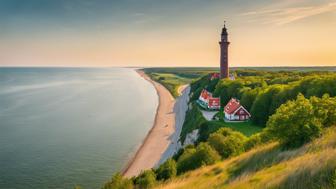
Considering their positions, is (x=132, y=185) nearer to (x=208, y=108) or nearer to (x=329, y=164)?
(x=329, y=164)

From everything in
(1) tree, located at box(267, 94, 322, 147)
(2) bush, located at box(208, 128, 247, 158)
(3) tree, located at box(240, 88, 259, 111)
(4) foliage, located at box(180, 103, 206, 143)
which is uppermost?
(1) tree, located at box(267, 94, 322, 147)

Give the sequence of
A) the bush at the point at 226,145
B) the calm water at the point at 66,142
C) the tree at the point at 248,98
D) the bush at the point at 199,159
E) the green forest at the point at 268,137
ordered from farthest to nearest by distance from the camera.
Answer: the tree at the point at 248,98, the calm water at the point at 66,142, the bush at the point at 226,145, the bush at the point at 199,159, the green forest at the point at 268,137

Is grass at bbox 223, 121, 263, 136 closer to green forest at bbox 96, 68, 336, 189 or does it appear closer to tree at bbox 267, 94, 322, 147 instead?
green forest at bbox 96, 68, 336, 189

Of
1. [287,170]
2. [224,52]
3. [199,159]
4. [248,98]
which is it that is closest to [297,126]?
[287,170]

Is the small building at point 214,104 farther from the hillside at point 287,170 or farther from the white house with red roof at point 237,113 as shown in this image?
the hillside at point 287,170

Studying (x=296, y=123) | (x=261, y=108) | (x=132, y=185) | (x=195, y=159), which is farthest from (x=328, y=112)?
(x=261, y=108)

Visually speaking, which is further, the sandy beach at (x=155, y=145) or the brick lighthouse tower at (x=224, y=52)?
the brick lighthouse tower at (x=224, y=52)

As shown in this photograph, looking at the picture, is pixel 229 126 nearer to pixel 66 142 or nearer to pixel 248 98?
pixel 248 98

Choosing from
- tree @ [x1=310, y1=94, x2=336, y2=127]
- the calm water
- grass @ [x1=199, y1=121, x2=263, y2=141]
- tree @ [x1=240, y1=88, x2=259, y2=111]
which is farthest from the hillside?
tree @ [x1=240, y1=88, x2=259, y2=111]

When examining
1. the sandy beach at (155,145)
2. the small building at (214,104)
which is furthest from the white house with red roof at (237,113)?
the sandy beach at (155,145)
